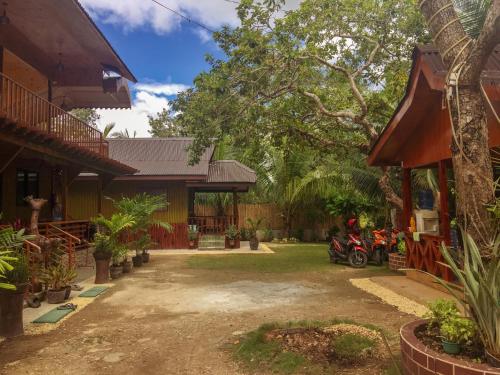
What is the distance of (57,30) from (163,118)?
2926 cm

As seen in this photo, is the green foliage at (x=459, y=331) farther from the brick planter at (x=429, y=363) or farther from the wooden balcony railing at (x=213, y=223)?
the wooden balcony railing at (x=213, y=223)

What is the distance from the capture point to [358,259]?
1170cm

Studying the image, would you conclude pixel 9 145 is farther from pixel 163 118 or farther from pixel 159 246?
pixel 163 118

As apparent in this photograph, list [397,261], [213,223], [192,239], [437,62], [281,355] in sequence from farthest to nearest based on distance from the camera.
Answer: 1. [213,223]
2. [192,239]
3. [397,261]
4. [437,62]
5. [281,355]

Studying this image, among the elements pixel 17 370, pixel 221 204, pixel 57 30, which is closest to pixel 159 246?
pixel 221 204

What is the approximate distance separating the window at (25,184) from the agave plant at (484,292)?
13546 mm

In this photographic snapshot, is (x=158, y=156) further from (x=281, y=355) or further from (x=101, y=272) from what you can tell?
(x=281, y=355)

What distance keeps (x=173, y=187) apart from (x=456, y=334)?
16.4 m

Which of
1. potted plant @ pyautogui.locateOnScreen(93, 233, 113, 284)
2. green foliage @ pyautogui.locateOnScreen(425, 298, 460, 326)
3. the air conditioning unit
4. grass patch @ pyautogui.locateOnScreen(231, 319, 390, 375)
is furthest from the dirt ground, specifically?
the air conditioning unit

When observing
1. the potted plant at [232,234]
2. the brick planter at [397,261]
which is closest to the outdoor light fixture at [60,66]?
the potted plant at [232,234]

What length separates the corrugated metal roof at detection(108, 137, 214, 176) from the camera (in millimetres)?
18406

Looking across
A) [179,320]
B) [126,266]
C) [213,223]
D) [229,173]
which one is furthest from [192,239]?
[179,320]

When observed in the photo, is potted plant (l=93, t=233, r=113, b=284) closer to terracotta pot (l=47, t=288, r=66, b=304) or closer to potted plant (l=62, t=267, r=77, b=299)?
potted plant (l=62, t=267, r=77, b=299)

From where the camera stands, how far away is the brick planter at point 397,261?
1050 centimetres
